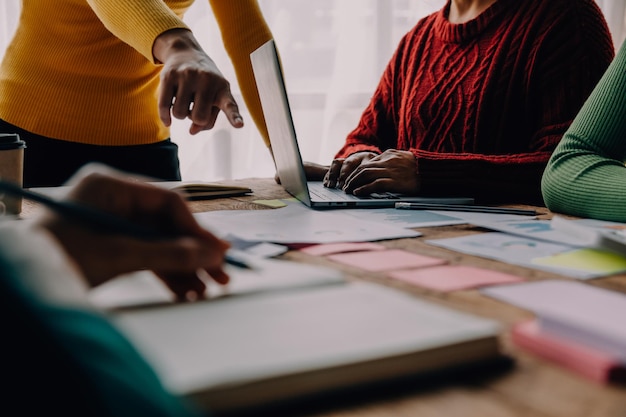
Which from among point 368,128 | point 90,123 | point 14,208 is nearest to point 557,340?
point 14,208

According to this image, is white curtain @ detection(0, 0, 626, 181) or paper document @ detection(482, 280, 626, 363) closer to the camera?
paper document @ detection(482, 280, 626, 363)

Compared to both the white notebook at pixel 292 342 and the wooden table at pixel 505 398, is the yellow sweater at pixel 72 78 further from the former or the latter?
the wooden table at pixel 505 398

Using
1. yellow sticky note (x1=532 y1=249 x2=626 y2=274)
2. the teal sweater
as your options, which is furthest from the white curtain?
the teal sweater

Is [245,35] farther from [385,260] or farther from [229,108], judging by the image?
[385,260]

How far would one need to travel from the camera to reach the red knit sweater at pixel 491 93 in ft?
3.88

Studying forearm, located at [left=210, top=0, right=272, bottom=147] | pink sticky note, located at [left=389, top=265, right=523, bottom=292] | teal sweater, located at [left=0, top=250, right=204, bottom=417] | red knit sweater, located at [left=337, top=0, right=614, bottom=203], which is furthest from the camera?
forearm, located at [left=210, top=0, right=272, bottom=147]

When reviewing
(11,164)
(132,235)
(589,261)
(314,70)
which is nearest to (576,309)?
(589,261)

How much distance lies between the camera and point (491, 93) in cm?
145

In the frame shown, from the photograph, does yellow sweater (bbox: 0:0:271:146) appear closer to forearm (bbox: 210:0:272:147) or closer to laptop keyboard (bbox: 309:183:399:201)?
forearm (bbox: 210:0:272:147)

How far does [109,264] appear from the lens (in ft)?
1.51

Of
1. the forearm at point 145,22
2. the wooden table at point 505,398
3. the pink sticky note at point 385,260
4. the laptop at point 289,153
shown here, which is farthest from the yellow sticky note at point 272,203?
the wooden table at point 505,398

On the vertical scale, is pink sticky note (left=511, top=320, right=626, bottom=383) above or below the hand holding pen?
below

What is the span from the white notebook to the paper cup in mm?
577

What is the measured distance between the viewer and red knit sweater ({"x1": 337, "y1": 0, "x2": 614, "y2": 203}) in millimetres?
1182
